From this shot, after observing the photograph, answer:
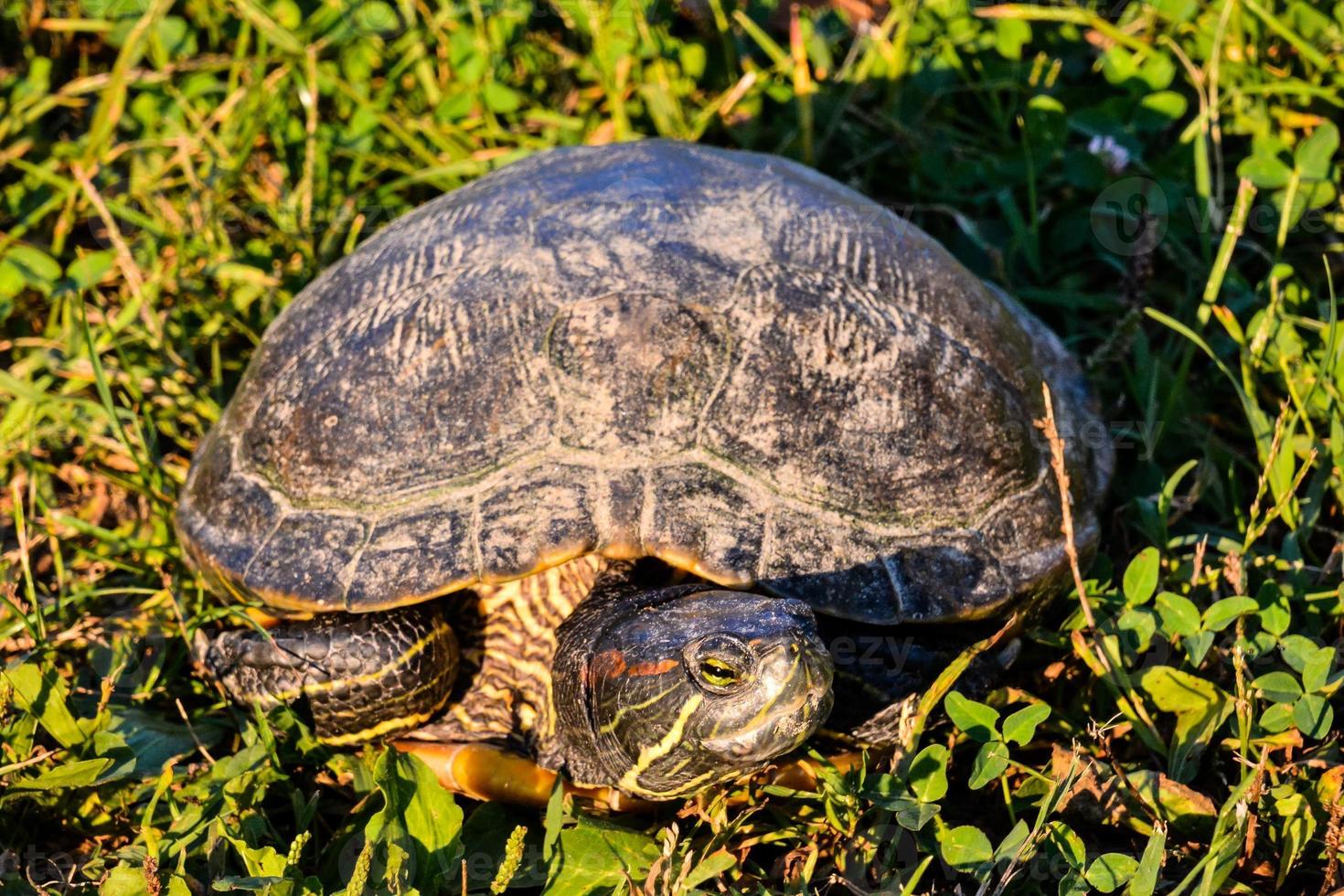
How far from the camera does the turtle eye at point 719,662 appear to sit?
2.52 meters

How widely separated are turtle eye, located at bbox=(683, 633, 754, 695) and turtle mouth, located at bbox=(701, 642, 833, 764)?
45 mm

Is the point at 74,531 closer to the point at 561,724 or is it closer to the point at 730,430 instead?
the point at 561,724

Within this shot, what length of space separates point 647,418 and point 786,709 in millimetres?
905

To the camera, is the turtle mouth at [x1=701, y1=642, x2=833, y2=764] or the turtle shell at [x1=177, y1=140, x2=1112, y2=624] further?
the turtle shell at [x1=177, y1=140, x2=1112, y2=624]

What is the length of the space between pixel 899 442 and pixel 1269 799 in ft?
A: 3.93

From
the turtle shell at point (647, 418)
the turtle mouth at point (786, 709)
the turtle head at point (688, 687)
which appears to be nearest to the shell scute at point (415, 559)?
the turtle shell at point (647, 418)

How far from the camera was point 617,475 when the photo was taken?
305cm

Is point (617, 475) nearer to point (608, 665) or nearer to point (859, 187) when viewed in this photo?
point (608, 665)

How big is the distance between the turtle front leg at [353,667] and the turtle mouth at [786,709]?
96cm

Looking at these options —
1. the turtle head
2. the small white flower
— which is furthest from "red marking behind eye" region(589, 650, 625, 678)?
the small white flower

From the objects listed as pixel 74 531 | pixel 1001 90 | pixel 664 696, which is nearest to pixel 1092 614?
pixel 664 696

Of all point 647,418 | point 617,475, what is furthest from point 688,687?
point 647,418

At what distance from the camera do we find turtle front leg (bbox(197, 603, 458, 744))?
321 cm

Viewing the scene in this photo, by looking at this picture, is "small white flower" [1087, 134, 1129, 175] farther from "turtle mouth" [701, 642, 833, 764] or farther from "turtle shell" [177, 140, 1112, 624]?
"turtle mouth" [701, 642, 833, 764]
